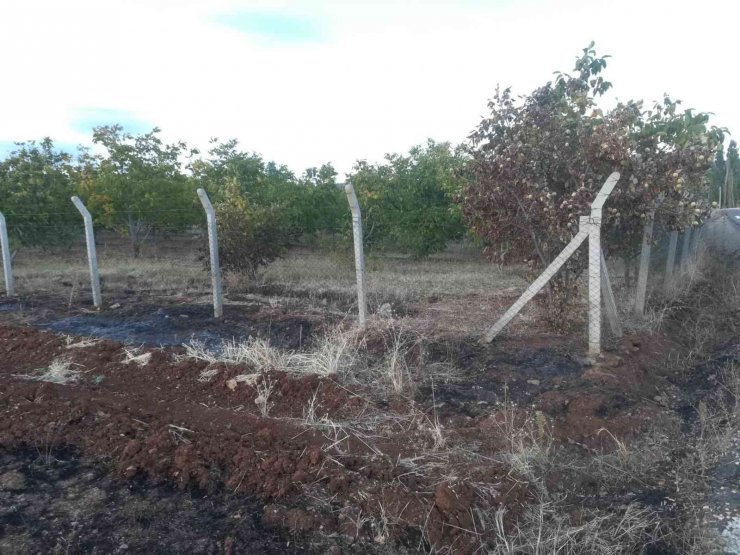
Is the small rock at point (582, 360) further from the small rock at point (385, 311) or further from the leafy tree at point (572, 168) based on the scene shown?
the small rock at point (385, 311)

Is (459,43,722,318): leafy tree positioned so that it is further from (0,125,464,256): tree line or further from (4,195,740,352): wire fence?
(0,125,464,256): tree line

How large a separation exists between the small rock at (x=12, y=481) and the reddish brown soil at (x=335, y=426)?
357 millimetres

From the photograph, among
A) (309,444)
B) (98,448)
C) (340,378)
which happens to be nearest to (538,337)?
(340,378)

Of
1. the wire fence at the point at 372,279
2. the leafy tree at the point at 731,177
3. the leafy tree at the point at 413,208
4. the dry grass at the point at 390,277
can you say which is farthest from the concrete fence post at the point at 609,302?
the leafy tree at the point at 731,177

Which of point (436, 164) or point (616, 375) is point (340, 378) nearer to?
point (616, 375)

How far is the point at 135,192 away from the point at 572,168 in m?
13.4

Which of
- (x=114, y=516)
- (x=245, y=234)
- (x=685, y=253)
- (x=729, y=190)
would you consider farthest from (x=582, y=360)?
(x=729, y=190)

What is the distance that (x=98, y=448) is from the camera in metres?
3.71

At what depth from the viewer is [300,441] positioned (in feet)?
12.4

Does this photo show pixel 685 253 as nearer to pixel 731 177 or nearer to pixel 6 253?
pixel 6 253

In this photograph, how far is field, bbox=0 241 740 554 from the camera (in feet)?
9.43

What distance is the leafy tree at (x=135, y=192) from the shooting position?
52.3 ft

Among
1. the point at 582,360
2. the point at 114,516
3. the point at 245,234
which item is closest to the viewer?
the point at 114,516

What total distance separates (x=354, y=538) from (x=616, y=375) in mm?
3213
